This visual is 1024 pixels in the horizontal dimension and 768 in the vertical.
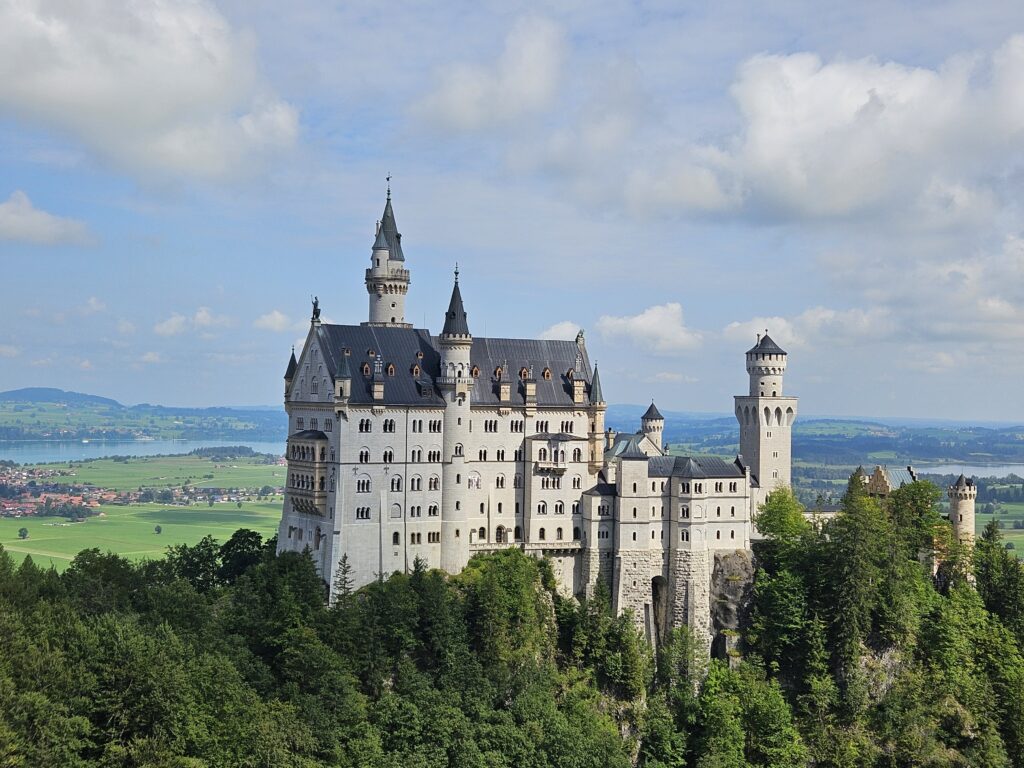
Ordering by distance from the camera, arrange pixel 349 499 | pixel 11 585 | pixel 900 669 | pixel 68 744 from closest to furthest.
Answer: pixel 68 744 → pixel 11 585 → pixel 349 499 → pixel 900 669

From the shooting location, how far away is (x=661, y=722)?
8981 cm

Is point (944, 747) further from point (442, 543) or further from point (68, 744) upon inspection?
point (68, 744)

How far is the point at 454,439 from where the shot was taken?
94062 mm

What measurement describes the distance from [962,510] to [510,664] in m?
48.5

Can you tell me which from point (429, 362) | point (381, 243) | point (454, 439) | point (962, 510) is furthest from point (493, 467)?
point (962, 510)

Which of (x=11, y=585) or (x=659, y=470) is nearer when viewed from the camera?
(x=11, y=585)

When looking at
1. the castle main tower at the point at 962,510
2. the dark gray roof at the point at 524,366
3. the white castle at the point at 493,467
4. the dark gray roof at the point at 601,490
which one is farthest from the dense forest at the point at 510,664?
the dark gray roof at the point at 524,366

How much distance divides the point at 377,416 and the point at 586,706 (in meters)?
27.1

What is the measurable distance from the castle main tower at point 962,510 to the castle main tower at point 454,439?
155 feet

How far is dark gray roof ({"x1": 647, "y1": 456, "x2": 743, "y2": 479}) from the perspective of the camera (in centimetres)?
9850

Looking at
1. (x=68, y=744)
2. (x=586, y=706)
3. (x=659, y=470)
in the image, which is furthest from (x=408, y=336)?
(x=68, y=744)

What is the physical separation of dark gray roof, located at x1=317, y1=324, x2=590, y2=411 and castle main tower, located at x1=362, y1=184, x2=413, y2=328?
8.57 meters

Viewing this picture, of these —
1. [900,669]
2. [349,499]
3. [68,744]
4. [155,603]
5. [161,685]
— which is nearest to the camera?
[68,744]

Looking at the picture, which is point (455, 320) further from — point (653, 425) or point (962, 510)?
point (962, 510)
